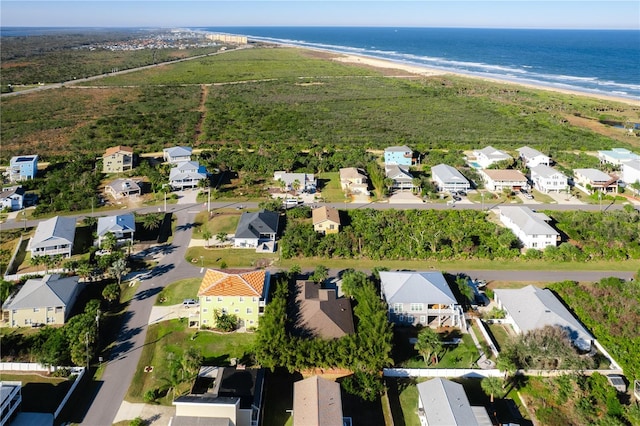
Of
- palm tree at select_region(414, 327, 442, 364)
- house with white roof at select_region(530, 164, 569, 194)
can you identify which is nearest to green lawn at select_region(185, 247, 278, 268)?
palm tree at select_region(414, 327, 442, 364)

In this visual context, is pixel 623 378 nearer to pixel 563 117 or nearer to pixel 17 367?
pixel 17 367

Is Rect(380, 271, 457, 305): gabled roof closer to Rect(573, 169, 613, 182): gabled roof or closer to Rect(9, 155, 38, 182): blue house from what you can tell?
Rect(573, 169, 613, 182): gabled roof

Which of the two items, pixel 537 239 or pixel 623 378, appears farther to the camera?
pixel 537 239

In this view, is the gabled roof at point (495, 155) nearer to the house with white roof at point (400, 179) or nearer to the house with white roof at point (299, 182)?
the house with white roof at point (400, 179)

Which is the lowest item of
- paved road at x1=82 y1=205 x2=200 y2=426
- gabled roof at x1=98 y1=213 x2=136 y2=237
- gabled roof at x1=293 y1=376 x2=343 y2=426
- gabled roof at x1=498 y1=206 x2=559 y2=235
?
paved road at x1=82 y1=205 x2=200 y2=426

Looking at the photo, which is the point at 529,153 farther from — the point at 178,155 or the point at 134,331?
the point at 134,331

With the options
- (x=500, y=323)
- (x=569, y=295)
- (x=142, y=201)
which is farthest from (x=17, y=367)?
(x=569, y=295)
